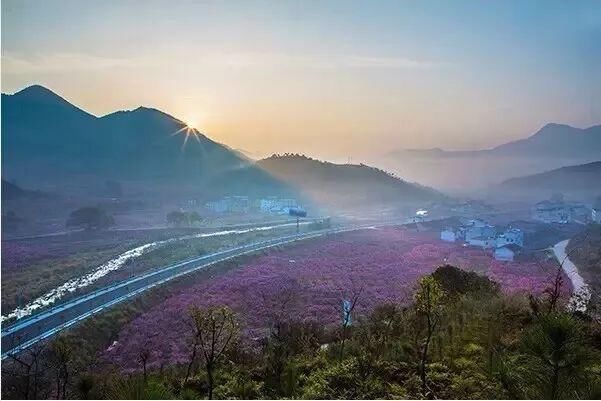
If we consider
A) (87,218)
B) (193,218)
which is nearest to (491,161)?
(193,218)

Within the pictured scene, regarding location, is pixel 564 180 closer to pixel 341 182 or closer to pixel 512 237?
pixel 512 237

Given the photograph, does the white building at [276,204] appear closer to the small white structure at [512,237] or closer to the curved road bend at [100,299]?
the curved road bend at [100,299]

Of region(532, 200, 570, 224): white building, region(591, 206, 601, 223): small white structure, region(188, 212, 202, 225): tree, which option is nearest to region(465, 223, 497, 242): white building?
region(532, 200, 570, 224): white building

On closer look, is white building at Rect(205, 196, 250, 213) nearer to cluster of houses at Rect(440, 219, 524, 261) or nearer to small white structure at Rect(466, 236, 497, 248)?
cluster of houses at Rect(440, 219, 524, 261)

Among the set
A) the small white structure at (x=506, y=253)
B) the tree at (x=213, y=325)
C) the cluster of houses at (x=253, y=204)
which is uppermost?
the cluster of houses at (x=253, y=204)

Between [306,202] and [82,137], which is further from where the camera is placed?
[306,202]

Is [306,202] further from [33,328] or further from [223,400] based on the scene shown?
[33,328]

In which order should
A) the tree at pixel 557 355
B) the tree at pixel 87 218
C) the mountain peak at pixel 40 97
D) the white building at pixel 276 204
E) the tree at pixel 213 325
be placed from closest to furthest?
the tree at pixel 557 355, the tree at pixel 213 325, the mountain peak at pixel 40 97, the tree at pixel 87 218, the white building at pixel 276 204

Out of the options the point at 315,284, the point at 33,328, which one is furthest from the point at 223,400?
the point at 33,328

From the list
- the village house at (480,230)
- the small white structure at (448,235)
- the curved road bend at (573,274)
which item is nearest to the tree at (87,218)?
the small white structure at (448,235)
